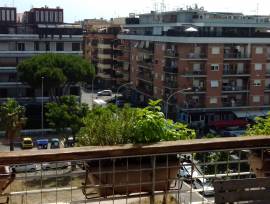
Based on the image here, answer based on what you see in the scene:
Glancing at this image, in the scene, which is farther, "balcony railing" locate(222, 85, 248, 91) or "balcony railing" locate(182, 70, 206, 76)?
"balcony railing" locate(222, 85, 248, 91)

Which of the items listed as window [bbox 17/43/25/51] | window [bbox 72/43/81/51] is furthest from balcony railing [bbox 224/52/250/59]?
window [bbox 17/43/25/51]

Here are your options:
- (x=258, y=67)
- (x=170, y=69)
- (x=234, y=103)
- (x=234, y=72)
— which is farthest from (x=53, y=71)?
(x=258, y=67)

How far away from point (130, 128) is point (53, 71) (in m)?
33.6

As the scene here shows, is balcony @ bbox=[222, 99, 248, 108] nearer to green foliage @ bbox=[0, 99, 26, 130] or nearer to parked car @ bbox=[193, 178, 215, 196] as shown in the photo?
green foliage @ bbox=[0, 99, 26, 130]

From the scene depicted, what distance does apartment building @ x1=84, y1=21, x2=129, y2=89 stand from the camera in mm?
57250

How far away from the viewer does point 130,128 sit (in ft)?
12.8

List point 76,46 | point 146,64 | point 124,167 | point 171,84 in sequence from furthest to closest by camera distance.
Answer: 1. point 146,64
2. point 76,46
3. point 171,84
4. point 124,167

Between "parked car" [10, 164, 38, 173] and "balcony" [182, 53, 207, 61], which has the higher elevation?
"parked car" [10, 164, 38, 173]

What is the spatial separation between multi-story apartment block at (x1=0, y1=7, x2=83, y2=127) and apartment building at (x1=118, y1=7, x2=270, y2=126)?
27.1 feet

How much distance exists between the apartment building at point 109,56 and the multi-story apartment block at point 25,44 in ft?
43.3

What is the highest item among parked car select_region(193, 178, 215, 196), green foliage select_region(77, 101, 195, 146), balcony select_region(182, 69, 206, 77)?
green foliage select_region(77, 101, 195, 146)

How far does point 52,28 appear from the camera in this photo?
42469 mm

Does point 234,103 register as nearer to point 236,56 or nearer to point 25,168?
point 236,56

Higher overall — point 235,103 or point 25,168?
point 25,168
